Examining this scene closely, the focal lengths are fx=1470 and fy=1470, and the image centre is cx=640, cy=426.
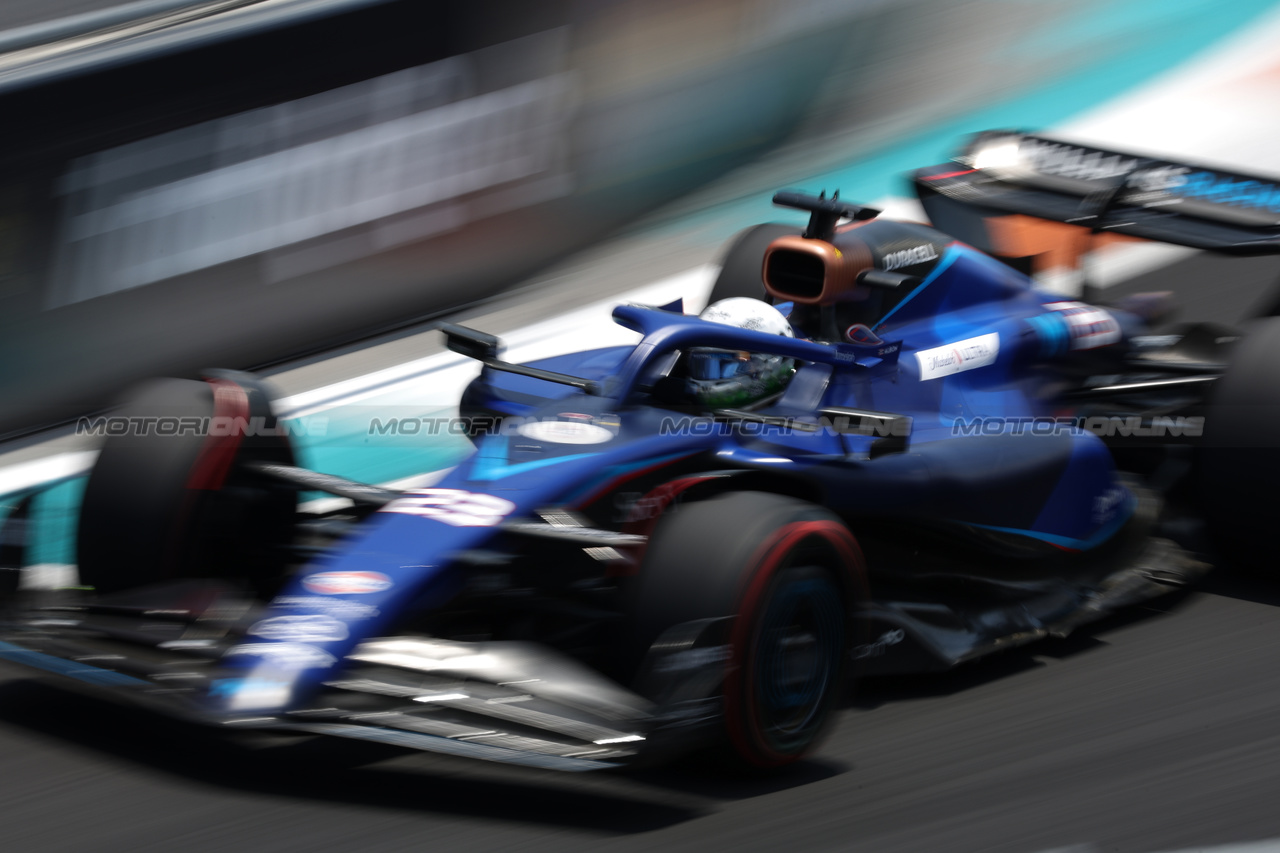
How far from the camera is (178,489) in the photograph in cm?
421

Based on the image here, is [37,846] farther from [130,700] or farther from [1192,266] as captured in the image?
[1192,266]

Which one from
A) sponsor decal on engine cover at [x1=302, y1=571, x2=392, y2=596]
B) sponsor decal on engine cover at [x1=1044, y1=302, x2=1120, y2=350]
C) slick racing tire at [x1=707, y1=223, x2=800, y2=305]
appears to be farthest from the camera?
slick racing tire at [x1=707, y1=223, x2=800, y2=305]

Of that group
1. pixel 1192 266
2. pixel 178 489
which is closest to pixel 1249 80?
pixel 1192 266

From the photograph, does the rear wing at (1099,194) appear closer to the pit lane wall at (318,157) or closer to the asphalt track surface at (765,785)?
the asphalt track surface at (765,785)

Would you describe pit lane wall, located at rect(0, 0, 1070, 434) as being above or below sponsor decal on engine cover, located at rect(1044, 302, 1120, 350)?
above

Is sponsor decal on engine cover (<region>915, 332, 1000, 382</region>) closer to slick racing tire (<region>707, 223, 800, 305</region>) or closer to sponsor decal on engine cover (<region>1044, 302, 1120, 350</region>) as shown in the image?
sponsor decal on engine cover (<region>1044, 302, 1120, 350</region>)

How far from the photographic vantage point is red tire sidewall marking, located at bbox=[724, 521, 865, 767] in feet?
11.3

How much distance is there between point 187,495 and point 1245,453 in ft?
11.5

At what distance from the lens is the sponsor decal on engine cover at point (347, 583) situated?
11.5ft

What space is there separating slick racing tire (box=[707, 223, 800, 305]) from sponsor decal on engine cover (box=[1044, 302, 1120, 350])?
1.20 metres

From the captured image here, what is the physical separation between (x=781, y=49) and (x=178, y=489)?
21.4 ft
